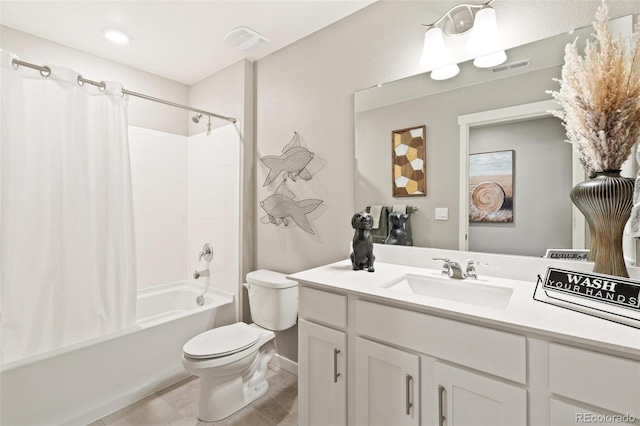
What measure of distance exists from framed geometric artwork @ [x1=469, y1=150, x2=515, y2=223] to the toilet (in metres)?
1.23

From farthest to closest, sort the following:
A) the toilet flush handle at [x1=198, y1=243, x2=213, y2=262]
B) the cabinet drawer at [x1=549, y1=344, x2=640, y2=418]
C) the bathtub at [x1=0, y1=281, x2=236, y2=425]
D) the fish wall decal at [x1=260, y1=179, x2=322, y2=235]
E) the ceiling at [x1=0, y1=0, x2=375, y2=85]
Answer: the toilet flush handle at [x1=198, y1=243, x2=213, y2=262] < the fish wall decal at [x1=260, y1=179, x2=322, y2=235] < the ceiling at [x1=0, y1=0, x2=375, y2=85] < the bathtub at [x1=0, y1=281, x2=236, y2=425] < the cabinet drawer at [x1=549, y1=344, x2=640, y2=418]

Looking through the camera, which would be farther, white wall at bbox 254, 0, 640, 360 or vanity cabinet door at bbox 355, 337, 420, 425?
white wall at bbox 254, 0, 640, 360

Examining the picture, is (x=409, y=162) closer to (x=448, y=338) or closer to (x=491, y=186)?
(x=491, y=186)

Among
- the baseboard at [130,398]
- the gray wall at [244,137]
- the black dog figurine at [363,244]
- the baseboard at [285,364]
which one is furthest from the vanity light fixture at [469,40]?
the baseboard at [130,398]

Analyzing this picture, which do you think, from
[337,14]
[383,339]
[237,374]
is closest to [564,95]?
[383,339]

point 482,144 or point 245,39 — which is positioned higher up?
point 245,39

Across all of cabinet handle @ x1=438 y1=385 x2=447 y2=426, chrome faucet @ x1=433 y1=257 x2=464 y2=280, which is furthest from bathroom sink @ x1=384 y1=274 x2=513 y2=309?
cabinet handle @ x1=438 y1=385 x2=447 y2=426

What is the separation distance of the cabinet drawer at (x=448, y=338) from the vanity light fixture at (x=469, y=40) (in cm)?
119

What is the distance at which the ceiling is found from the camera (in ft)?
5.83

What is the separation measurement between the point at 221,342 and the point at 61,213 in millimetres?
1187

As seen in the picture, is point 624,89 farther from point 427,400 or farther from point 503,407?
point 427,400

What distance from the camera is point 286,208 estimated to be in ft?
7.30

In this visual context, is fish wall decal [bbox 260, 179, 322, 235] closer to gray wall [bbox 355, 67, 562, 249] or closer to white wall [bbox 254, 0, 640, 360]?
white wall [bbox 254, 0, 640, 360]

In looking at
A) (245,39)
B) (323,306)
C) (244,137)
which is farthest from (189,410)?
(245,39)
